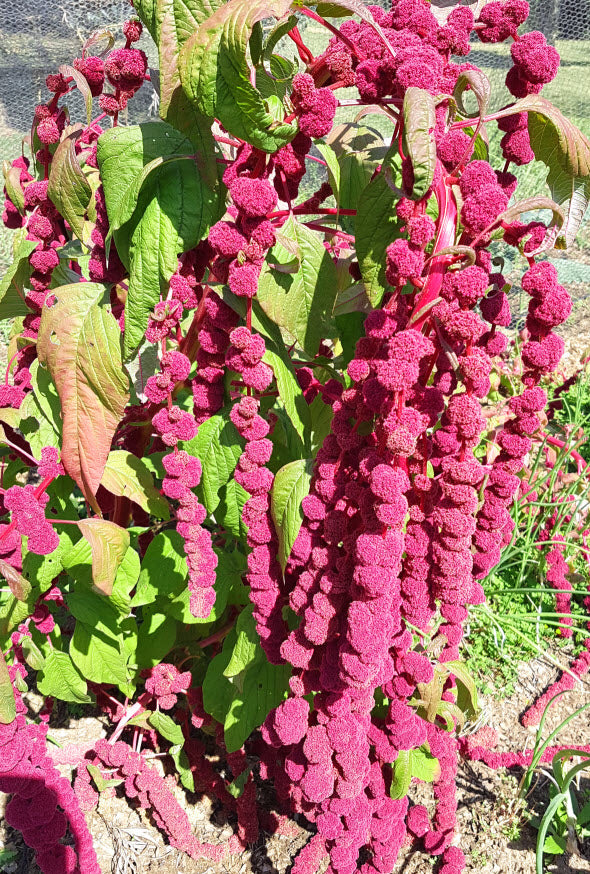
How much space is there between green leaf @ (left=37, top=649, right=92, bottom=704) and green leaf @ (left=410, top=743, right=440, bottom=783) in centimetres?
81

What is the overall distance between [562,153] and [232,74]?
1.49 ft

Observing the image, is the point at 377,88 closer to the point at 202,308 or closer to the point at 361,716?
the point at 202,308

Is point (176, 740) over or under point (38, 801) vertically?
under

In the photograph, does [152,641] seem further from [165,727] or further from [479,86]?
[479,86]

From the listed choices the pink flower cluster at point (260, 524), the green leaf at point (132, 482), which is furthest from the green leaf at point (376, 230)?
the green leaf at point (132, 482)

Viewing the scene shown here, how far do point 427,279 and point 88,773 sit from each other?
169cm

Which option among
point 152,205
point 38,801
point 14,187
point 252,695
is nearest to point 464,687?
point 252,695

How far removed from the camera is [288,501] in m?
1.12

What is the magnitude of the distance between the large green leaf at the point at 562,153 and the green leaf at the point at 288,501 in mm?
522

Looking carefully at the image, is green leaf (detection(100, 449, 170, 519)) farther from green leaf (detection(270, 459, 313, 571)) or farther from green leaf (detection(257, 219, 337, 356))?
green leaf (detection(257, 219, 337, 356))

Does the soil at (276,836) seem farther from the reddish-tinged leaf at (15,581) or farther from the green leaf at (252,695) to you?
the reddish-tinged leaf at (15,581)

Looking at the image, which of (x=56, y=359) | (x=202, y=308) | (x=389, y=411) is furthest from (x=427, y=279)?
(x=56, y=359)

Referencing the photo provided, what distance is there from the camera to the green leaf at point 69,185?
1.14 metres

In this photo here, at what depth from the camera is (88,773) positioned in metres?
1.90
